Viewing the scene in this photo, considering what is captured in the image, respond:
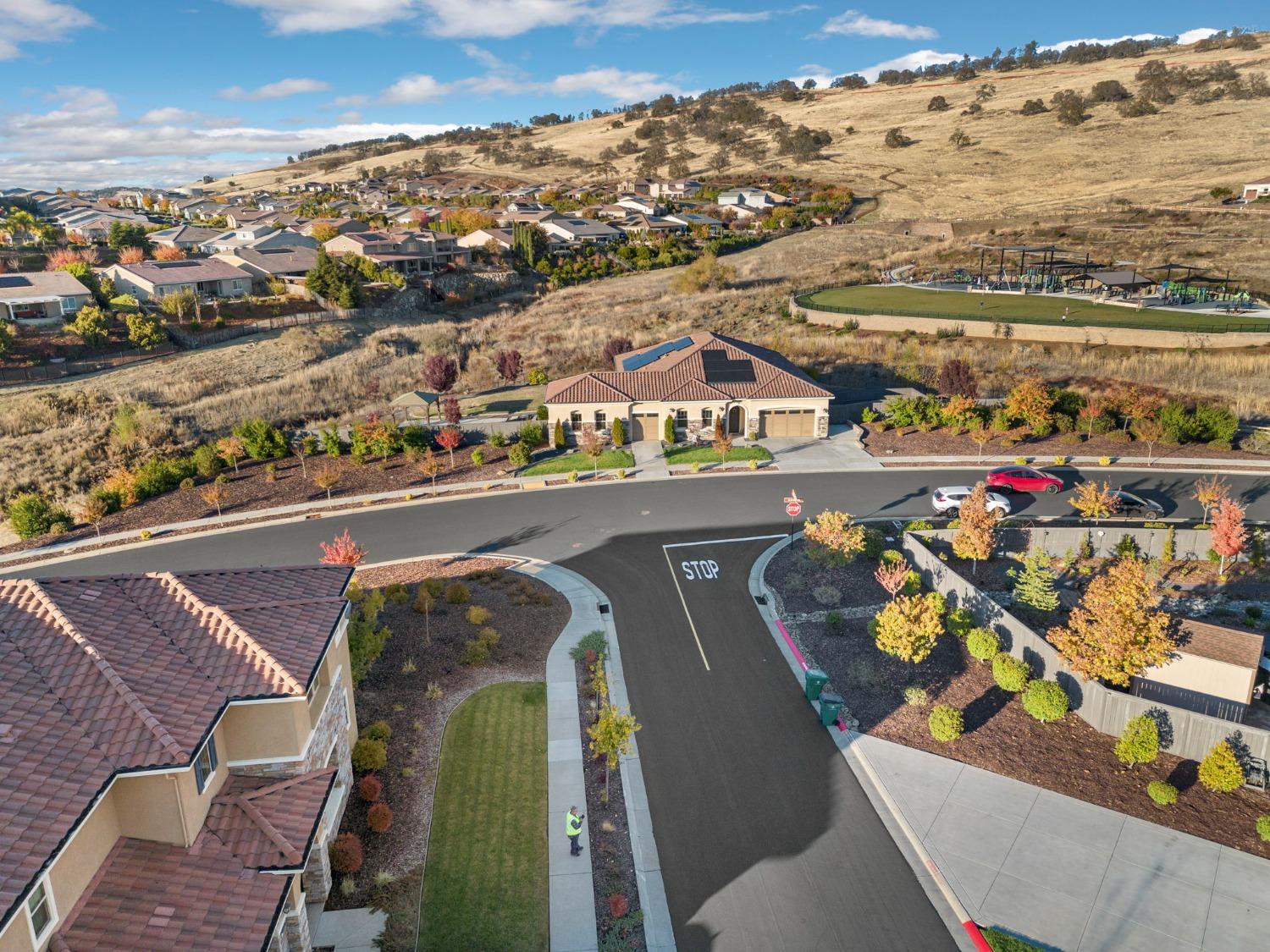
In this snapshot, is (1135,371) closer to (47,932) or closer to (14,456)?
(47,932)

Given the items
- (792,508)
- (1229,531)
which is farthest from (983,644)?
(1229,531)

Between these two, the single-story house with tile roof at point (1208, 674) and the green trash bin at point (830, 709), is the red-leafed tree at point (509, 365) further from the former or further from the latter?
the single-story house with tile roof at point (1208, 674)

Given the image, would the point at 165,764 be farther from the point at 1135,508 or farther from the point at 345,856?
the point at 1135,508

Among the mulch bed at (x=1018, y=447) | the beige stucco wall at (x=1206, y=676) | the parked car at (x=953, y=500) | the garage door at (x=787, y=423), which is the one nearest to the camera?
the beige stucco wall at (x=1206, y=676)

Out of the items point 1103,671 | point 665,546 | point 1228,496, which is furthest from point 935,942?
point 1228,496

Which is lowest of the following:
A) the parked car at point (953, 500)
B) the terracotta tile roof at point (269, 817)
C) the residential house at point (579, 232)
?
the parked car at point (953, 500)

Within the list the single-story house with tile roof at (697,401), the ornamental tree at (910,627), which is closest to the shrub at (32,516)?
the single-story house with tile roof at (697,401)

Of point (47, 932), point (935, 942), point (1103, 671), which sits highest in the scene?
point (47, 932)

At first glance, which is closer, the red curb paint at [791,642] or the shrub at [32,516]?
the red curb paint at [791,642]
